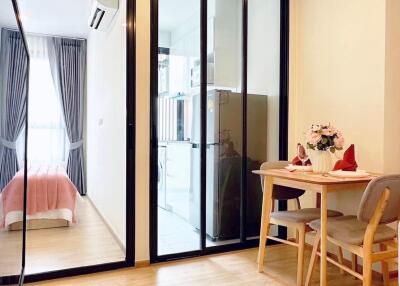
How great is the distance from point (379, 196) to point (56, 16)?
4869mm

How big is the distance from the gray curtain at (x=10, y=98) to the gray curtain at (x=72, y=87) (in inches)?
152

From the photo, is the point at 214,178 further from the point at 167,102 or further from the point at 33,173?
the point at 33,173

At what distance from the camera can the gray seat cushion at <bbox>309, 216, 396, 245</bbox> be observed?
2008 mm

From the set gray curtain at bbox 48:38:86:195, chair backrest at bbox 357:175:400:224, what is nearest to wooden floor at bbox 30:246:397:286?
chair backrest at bbox 357:175:400:224

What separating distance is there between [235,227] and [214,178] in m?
0.54

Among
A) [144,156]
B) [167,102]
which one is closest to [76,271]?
[144,156]

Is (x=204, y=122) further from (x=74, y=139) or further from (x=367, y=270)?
(x=74, y=139)

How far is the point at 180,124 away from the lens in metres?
3.46

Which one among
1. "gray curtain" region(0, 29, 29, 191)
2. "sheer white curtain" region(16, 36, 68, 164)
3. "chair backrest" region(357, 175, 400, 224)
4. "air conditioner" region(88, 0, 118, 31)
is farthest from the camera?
"sheer white curtain" region(16, 36, 68, 164)

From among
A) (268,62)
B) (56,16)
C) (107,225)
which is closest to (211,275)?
(107,225)

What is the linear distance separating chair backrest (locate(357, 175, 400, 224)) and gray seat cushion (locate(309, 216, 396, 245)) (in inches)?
5.4

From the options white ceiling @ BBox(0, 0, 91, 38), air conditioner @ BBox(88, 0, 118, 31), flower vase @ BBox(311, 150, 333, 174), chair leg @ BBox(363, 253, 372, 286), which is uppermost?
white ceiling @ BBox(0, 0, 91, 38)

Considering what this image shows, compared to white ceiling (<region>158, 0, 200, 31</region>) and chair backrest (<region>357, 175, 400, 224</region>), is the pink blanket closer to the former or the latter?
white ceiling (<region>158, 0, 200, 31</region>)

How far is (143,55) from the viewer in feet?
8.89
